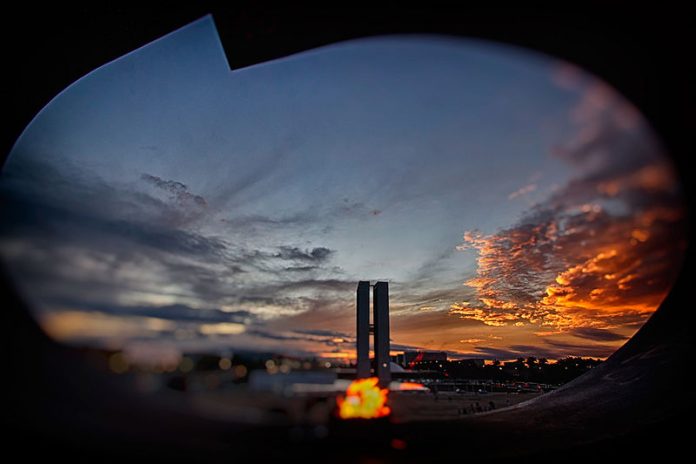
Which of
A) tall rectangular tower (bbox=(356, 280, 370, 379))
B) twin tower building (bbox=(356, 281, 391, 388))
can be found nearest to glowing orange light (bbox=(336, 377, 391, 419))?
twin tower building (bbox=(356, 281, 391, 388))

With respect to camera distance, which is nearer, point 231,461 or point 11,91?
point 231,461

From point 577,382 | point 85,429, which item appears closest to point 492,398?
point 577,382

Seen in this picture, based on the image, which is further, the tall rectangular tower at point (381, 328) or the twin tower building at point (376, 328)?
the tall rectangular tower at point (381, 328)

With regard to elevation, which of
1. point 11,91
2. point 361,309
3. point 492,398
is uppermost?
point 11,91

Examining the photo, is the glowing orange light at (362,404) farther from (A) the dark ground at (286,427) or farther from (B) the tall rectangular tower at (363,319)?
(B) the tall rectangular tower at (363,319)

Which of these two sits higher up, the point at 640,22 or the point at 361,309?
the point at 640,22

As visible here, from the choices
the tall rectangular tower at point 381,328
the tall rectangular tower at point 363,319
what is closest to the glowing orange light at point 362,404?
the tall rectangular tower at point 363,319

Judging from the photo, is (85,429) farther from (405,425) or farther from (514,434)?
(514,434)

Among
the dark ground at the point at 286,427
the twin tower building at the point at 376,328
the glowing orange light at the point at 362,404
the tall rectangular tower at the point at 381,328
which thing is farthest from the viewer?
the tall rectangular tower at the point at 381,328
